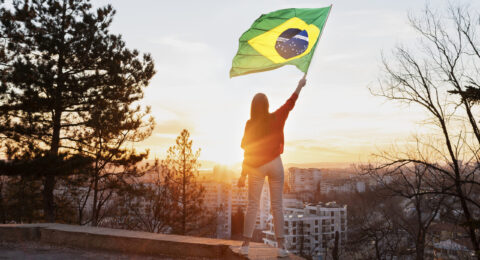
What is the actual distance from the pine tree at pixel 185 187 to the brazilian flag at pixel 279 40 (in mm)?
16407

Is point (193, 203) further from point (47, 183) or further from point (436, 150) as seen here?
point (436, 150)

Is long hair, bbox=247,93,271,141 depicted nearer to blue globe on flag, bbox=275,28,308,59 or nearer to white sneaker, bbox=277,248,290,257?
white sneaker, bbox=277,248,290,257

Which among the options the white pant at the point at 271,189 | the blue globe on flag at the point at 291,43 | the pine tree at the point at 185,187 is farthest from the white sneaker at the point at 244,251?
the pine tree at the point at 185,187

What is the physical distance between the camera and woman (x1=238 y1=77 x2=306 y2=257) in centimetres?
363

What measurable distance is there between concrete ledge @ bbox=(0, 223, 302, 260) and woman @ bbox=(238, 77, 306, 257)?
1.60 feet

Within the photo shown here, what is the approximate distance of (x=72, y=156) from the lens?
39.8 ft

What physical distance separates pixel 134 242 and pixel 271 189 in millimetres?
2473

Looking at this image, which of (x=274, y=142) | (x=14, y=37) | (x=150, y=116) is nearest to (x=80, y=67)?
(x=14, y=37)

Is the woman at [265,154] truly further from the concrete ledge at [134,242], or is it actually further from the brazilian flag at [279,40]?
the brazilian flag at [279,40]

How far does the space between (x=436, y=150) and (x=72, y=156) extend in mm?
15469

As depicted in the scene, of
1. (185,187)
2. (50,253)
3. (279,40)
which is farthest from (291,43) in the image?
(185,187)

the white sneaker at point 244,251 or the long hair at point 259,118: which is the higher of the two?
the long hair at point 259,118

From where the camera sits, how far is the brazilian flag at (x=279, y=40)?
5082 mm

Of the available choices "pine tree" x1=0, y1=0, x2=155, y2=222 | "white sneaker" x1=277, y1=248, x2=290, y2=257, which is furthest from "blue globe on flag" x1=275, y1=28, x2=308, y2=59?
"pine tree" x1=0, y1=0, x2=155, y2=222
